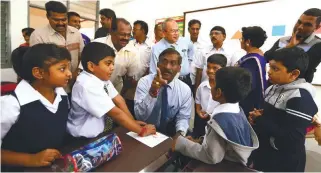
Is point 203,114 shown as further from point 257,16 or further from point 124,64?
point 257,16

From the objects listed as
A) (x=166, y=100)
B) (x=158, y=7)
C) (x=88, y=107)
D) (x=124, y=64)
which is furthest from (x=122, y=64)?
(x=158, y=7)

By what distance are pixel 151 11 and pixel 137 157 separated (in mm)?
4459

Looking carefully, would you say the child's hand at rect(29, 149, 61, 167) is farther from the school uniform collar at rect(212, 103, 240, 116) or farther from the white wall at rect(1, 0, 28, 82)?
the white wall at rect(1, 0, 28, 82)

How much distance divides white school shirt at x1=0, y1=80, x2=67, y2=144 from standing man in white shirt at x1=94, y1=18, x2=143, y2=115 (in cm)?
134

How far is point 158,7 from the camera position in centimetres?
480

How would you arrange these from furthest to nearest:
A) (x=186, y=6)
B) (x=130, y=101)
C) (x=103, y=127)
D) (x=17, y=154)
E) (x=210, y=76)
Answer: (x=186, y=6) → (x=130, y=101) → (x=210, y=76) → (x=103, y=127) → (x=17, y=154)

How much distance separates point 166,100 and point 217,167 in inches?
33.4

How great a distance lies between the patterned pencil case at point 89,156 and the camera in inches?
32.9

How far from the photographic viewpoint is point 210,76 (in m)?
2.01

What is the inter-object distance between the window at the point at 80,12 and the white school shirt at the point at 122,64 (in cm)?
239

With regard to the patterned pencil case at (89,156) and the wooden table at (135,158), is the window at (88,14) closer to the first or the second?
the wooden table at (135,158)

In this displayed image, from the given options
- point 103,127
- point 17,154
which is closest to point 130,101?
point 103,127

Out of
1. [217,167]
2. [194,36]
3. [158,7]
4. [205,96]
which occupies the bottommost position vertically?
[217,167]

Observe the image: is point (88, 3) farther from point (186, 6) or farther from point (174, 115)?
point (174, 115)
